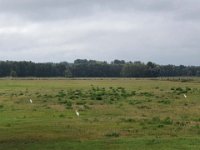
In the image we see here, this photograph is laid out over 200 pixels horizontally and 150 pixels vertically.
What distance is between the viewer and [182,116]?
33.4m

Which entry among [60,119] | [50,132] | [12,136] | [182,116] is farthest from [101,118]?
[12,136]

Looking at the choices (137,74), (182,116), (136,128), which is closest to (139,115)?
(182,116)

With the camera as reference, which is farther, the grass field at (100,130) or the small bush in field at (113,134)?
the small bush in field at (113,134)

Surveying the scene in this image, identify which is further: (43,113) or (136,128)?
(43,113)

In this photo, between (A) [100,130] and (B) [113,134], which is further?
(A) [100,130]

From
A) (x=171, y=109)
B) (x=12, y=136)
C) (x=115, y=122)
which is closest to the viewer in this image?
(x=12, y=136)

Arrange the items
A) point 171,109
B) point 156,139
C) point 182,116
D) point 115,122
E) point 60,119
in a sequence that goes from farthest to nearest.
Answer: point 171,109 → point 182,116 → point 60,119 → point 115,122 → point 156,139

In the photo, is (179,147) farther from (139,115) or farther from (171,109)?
(171,109)

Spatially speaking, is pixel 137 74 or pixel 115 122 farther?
pixel 137 74

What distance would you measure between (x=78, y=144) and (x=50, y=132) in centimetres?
436

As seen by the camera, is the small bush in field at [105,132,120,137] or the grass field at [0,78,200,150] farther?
the small bush in field at [105,132,120,137]

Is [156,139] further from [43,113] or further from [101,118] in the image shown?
[43,113]

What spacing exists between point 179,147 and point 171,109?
19.8 meters

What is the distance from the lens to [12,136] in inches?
918
